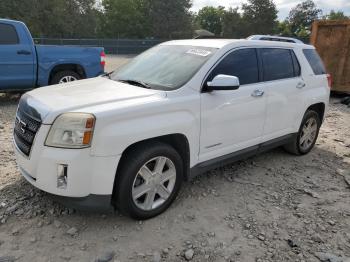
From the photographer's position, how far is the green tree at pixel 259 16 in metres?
52.0

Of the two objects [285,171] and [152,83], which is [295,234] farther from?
[152,83]

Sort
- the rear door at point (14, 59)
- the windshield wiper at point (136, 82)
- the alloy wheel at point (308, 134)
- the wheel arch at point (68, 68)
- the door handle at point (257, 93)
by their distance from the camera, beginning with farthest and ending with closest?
1. the wheel arch at point (68, 68)
2. the rear door at point (14, 59)
3. the alloy wheel at point (308, 134)
4. the door handle at point (257, 93)
5. the windshield wiper at point (136, 82)

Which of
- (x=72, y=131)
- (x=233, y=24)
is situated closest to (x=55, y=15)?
(x=233, y=24)

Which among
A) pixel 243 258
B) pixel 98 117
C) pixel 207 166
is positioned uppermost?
pixel 98 117

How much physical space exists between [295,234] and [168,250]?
127 cm

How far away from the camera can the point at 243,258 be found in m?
3.11

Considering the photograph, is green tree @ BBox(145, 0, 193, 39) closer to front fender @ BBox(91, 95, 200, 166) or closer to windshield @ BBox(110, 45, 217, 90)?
windshield @ BBox(110, 45, 217, 90)

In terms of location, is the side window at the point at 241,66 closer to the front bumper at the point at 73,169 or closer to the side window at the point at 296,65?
the side window at the point at 296,65

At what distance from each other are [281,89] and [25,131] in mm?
3167

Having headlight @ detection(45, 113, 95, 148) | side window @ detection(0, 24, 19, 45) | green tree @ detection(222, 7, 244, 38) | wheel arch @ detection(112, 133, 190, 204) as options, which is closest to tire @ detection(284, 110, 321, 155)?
wheel arch @ detection(112, 133, 190, 204)

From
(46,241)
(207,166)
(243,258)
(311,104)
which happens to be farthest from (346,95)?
(46,241)

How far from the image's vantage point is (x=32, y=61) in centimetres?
819

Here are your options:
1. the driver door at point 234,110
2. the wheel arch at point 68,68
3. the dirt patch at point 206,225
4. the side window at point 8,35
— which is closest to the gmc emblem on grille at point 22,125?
the dirt patch at point 206,225

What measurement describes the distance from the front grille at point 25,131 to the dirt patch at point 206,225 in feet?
1.84
